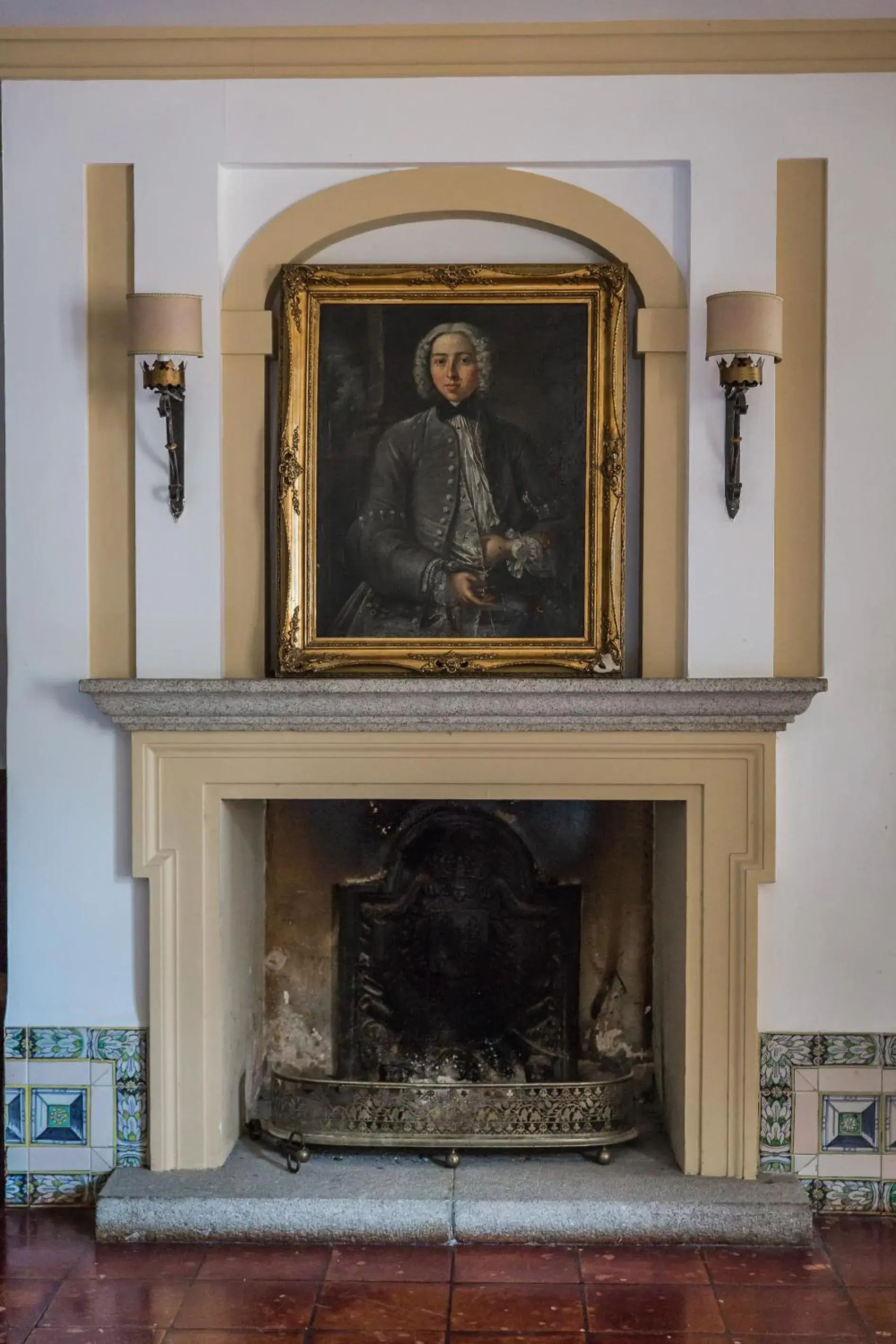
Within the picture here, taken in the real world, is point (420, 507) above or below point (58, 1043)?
above

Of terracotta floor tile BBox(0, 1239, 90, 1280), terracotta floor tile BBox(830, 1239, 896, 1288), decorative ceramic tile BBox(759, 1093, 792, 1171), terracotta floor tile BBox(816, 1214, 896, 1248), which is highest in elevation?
decorative ceramic tile BBox(759, 1093, 792, 1171)

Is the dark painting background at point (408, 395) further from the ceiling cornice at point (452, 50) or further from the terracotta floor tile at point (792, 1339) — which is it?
the terracotta floor tile at point (792, 1339)

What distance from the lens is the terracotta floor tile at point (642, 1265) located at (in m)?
3.11

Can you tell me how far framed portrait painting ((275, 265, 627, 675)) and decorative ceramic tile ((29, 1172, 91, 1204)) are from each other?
1514mm

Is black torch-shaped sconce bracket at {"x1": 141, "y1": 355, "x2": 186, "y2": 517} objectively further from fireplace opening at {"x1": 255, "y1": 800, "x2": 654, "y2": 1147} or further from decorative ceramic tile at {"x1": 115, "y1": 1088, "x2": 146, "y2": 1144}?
decorative ceramic tile at {"x1": 115, "y1": 1088, "x2": 146, "y2": 1144}

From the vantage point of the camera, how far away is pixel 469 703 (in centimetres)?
340

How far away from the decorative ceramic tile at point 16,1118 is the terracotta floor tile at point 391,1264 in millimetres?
943

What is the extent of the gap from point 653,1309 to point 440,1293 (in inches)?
19.6

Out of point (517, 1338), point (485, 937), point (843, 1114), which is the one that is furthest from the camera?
point (485, 937)

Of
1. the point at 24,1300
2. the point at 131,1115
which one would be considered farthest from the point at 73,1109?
the point at 24,1300

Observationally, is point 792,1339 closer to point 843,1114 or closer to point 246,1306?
point 843,1114

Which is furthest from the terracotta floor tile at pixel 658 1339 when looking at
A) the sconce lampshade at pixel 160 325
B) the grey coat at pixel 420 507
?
the sconce lampshade at pixel 160 325

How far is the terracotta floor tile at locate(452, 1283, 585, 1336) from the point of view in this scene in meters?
2.89

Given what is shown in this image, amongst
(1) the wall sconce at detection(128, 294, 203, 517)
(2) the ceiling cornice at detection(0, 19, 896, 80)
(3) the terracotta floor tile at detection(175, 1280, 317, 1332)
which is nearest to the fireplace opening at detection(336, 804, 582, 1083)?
(3) the terracotta floor tile at detection(175, 1280, 317, 1332)
